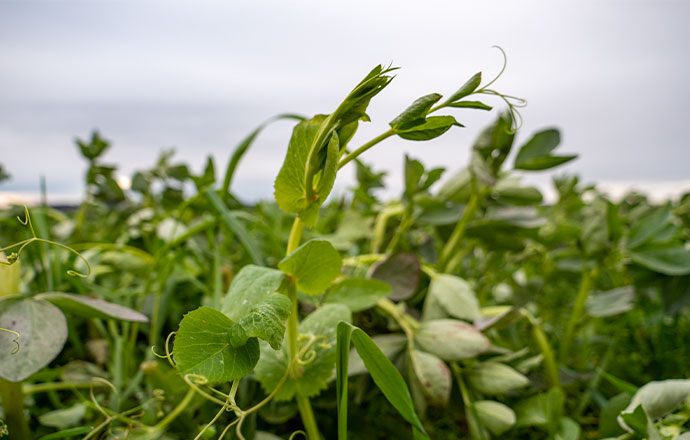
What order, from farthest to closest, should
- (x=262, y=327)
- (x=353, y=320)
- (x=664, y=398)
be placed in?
(x=353, y=320), (x=664, y=398), (x=262, y=327)

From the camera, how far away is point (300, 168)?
20cm

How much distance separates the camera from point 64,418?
1.05 feet

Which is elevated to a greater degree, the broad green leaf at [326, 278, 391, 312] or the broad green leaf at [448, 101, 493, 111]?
the broad green leaf at [448, 101, 493, 111]

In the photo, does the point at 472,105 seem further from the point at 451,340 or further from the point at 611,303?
the point at 611,303

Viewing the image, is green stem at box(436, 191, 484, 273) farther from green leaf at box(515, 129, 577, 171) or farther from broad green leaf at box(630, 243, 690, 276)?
broad green leaf at box(630, 243, 690, 276)

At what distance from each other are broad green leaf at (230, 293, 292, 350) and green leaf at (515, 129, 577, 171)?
0.37 metres

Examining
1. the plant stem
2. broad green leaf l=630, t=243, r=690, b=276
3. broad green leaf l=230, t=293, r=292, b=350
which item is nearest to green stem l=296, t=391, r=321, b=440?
the plant stem

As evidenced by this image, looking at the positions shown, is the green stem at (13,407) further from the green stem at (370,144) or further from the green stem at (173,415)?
the green stem at (370,144)

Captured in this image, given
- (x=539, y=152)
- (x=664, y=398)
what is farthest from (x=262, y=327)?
(x=539, y=152)

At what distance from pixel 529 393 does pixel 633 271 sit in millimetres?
229

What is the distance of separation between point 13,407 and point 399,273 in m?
0.28

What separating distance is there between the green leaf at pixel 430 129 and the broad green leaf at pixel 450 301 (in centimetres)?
21

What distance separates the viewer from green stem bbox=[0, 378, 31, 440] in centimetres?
28

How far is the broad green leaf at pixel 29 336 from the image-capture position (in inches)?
9.1
